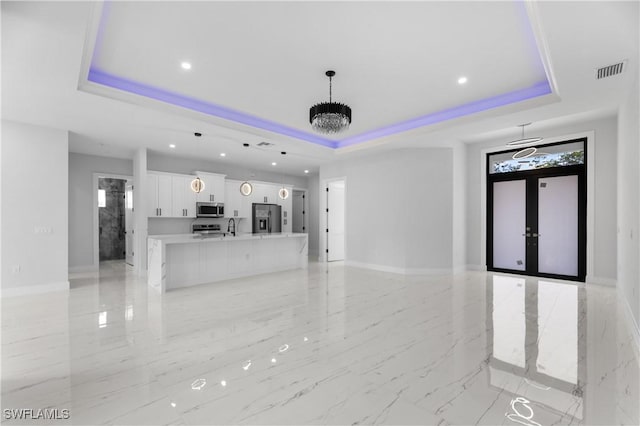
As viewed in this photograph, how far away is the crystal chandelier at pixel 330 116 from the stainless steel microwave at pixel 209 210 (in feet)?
16.7

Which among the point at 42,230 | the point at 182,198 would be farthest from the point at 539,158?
the point at 42,230

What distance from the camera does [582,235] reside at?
19.2 feet

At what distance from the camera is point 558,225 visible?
244 inches

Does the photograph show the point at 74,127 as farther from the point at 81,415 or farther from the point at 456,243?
the point at 456,243

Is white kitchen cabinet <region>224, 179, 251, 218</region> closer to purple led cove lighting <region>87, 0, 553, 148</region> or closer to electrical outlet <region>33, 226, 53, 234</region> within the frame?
purple led cove lighting <region>87, 0, 553, 148</region>

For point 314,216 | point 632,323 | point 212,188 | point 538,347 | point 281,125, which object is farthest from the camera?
point 314,216


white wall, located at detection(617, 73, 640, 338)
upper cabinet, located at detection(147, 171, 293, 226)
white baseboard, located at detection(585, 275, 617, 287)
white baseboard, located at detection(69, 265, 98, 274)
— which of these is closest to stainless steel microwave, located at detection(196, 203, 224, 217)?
upper cabinet, located at detection(147, 171, 293, 226)

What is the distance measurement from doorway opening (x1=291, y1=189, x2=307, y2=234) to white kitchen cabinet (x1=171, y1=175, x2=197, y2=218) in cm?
395

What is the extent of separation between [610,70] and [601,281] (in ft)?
13.3

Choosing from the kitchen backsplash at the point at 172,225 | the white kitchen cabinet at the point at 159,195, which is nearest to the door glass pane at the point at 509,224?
the kitchen backsplash at the point at 172,225

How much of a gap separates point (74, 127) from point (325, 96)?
434 centimetres

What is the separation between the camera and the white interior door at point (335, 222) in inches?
347

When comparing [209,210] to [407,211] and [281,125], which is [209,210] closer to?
[281,125]

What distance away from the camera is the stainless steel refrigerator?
934cm
